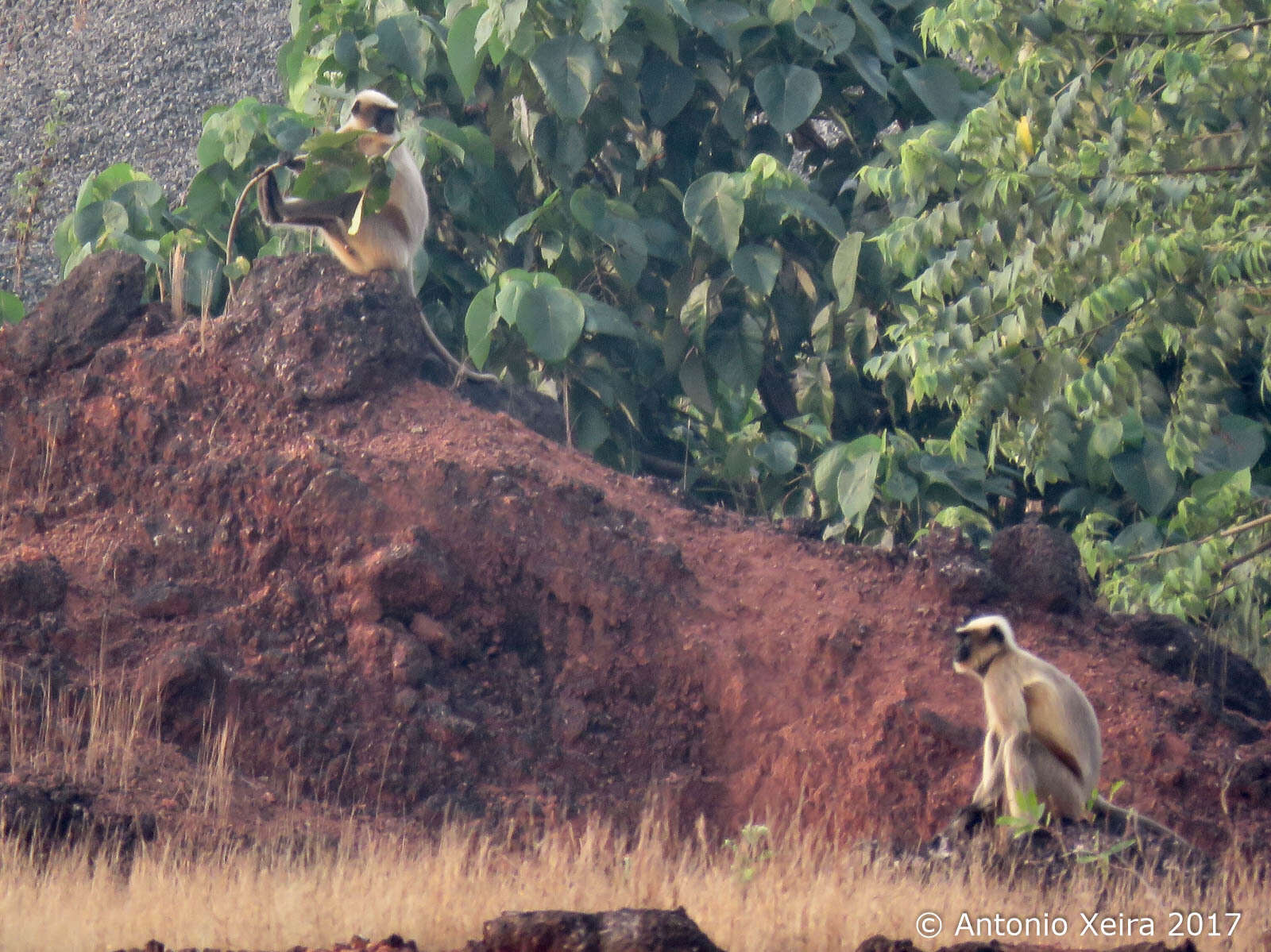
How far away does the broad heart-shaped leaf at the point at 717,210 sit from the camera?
8477mm

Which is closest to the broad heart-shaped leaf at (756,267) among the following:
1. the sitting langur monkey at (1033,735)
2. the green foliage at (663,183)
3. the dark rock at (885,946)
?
the green foliage at (663,183)

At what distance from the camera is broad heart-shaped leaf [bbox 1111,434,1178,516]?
25.3 feet

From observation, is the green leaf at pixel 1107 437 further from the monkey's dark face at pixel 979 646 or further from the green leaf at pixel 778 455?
the monkey's dark face at pixel 979 646

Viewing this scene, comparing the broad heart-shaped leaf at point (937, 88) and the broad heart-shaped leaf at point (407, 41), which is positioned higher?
the broad heart-shaped leaf at point (937, 88)

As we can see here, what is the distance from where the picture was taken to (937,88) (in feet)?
30.3

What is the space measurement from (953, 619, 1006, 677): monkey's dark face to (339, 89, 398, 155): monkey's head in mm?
Result: 3925

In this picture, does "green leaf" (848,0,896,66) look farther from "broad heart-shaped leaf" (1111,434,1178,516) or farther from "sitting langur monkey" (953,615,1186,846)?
"sitting langur monkey" (953,615,1186,846)

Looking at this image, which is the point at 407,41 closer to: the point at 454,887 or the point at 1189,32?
the point at 1189,32

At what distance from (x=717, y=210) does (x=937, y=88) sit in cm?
177

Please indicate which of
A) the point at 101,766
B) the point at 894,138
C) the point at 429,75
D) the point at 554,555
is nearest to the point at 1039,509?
the point at 894,138

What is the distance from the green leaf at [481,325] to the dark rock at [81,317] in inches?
67.0

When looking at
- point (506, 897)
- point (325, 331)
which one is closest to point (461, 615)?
point (325, 331)

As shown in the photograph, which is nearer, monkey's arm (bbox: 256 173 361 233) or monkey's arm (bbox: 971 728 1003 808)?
monkey's arm (bbox: 971 728 1003 808)

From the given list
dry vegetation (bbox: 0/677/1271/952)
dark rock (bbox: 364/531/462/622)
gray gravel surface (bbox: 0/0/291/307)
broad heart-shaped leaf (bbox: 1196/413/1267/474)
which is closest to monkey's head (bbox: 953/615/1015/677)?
dry vegetation (bbox: 0/677/1271/952)
